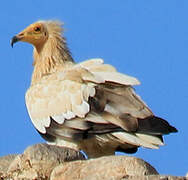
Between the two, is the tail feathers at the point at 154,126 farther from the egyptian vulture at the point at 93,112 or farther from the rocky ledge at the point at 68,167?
the rocky ledge at the point at 68,167

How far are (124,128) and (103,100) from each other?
0.59 metres

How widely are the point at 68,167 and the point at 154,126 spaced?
10.5ft

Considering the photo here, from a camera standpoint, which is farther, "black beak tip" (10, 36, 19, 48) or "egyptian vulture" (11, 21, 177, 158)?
"black beak tip" (10, 36, 19, 48)

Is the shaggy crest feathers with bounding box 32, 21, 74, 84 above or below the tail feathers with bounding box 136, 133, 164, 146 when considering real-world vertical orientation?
above

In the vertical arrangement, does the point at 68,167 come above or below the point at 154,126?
below

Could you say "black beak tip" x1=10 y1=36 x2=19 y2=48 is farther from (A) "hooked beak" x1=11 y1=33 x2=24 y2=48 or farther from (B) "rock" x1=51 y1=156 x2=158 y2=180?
(B) "rock" x1=51 y1=156 x2=158 y2=180

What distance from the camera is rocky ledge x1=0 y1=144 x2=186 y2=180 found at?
7.35 meters

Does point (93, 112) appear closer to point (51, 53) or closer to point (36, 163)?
point (51, 53)

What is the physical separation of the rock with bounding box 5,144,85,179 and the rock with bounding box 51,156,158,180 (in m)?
0.37

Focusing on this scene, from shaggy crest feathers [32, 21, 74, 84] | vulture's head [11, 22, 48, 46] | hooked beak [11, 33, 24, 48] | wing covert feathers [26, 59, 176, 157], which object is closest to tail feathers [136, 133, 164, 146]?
wing covert feathers [26, 59, 176, 157]

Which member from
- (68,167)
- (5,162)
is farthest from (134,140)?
(68,167)

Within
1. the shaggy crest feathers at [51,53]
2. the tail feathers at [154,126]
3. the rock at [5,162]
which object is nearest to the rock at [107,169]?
the rock at [5,162]

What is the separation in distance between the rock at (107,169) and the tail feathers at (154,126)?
3068mm

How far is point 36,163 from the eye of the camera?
321 inches
